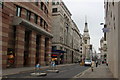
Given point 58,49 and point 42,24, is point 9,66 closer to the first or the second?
point 42,24

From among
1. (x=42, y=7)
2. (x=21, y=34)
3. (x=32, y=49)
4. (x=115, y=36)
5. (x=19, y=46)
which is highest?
(x=42, y=7)

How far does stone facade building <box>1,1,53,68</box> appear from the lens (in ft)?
95.2

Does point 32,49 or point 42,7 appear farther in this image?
point 42,7

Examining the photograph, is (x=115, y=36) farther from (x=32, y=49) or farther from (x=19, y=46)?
(x=32, y=49)

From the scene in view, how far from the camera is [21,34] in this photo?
33531 mm

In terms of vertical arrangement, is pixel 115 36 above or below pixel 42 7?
below

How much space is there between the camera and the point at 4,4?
2878 centimetres

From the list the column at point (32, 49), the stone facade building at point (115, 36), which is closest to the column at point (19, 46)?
the column at point (32, 49)

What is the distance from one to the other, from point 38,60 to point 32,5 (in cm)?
1331

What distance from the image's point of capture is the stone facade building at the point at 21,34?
29.0m

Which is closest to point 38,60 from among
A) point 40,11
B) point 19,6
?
point 40,11

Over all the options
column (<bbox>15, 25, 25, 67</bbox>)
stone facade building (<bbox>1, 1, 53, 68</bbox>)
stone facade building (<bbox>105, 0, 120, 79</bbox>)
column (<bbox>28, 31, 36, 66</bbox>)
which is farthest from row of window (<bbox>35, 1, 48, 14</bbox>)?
stone facade building (<bbox>105, 0, 120, 79</bbox>)

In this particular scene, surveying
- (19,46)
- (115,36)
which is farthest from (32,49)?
(115,36)

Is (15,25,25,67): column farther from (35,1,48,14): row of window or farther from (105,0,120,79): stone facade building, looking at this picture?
(105,0,120,79): stone facade building
